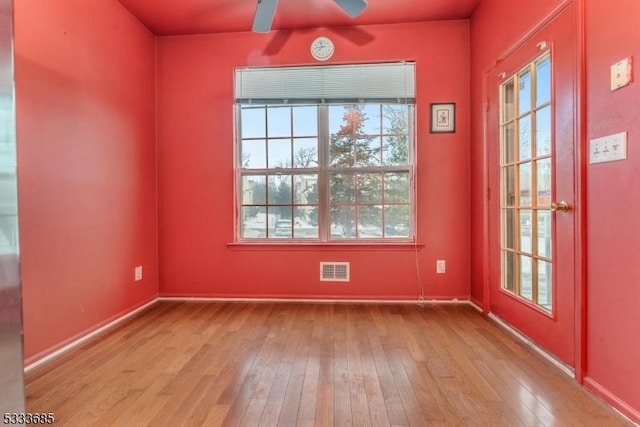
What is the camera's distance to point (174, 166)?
321cm

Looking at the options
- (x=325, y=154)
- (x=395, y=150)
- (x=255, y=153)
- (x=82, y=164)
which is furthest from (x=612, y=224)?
(x=82, y=164)

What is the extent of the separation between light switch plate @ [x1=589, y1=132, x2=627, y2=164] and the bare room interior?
11 mm

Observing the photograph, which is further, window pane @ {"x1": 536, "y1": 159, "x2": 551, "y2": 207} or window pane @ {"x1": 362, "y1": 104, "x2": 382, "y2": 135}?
window pane @ {"x1": 362, "y1": 104, "x2": 382, "y2": 135}

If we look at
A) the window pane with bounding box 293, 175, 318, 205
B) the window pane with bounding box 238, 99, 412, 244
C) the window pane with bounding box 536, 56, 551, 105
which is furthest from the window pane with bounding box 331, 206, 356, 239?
the window pane with bounding box 536, 56, 551, 105

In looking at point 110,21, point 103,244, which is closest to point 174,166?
point 103,244

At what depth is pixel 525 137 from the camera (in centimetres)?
224

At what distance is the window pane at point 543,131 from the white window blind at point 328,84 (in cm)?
121

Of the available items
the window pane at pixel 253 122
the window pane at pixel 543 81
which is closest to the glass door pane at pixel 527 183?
the window pane at pixel 543 81

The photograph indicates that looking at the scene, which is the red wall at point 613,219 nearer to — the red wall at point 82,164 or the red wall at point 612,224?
the red wall at point 612,224

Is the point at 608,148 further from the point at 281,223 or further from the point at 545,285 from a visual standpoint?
the point at 281,223

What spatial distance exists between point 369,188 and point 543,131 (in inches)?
59.2

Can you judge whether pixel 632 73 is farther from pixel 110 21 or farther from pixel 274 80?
pixel 110 21

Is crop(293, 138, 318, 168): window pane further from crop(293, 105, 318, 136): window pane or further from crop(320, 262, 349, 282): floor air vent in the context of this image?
crop(320, 262, 349, 282): floor air vent

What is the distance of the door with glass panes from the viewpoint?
5.94ft
